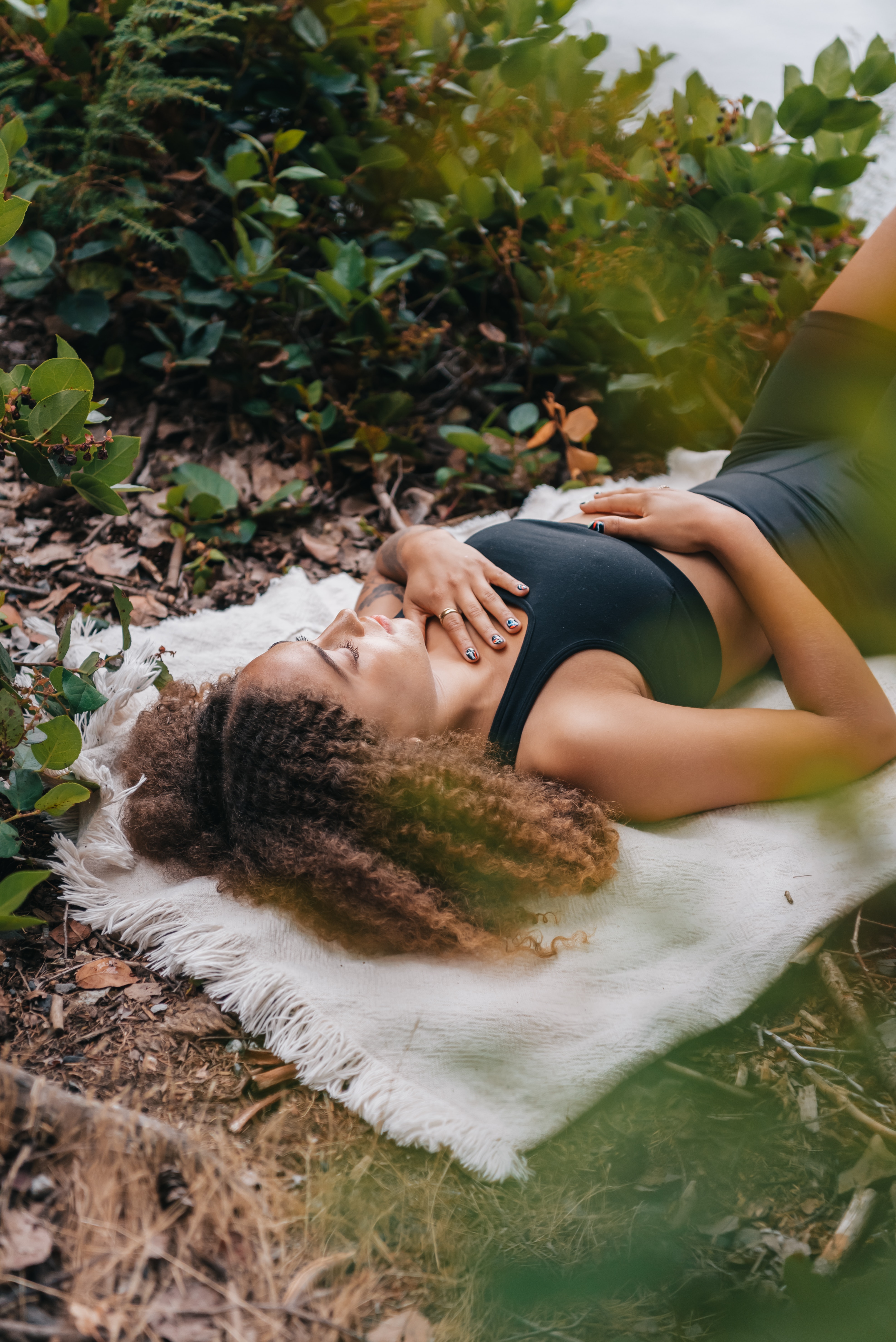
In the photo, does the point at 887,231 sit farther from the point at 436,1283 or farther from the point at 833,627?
the point at 436,1283

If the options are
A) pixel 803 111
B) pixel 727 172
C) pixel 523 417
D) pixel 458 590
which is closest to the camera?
pixel 458 590

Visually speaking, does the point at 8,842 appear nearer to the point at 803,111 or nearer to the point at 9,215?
the point at 9,215

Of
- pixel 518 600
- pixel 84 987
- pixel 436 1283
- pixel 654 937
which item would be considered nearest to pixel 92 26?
pixel 518 600

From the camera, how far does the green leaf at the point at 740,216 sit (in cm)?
247

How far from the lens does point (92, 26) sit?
2.55m

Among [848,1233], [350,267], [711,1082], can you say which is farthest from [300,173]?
[848,1233]

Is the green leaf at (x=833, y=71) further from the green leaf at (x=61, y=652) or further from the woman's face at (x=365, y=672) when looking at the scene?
the green leaf at (x=61, y=652)

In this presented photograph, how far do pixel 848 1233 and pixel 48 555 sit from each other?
260 centimetres

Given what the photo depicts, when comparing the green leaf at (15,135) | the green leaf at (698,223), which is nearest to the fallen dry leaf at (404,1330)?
the green leaf at (15,135)

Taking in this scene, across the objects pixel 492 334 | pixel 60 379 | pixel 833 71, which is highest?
pixel 833 71

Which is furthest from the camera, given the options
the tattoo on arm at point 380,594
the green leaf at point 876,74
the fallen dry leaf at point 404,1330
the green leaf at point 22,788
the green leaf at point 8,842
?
the green leaf at point 876,74

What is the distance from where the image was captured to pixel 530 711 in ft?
5.85

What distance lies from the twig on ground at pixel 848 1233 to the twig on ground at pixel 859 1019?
0.73 ft

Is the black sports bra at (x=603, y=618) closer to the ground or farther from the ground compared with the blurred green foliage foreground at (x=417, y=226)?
closer to the ground
